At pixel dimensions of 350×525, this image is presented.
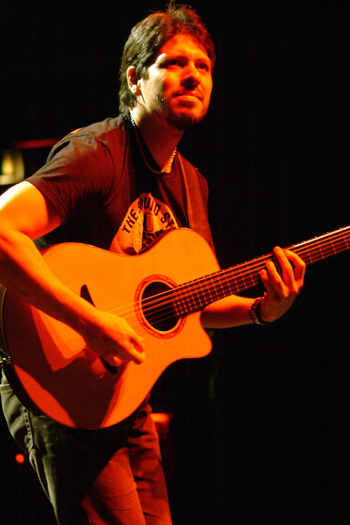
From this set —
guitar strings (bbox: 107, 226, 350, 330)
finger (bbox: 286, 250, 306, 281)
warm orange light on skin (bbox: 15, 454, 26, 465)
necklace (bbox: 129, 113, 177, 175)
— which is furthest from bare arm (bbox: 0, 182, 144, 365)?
warm orange light on skin (bbox: 15, 454, 26, 465)

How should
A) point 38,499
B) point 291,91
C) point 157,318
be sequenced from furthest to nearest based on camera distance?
1. point 291,91
2. point 38,499
3. point 157,318

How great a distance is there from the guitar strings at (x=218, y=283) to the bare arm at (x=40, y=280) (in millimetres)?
206

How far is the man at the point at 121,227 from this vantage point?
1.50 m

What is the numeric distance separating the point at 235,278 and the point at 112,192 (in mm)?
620

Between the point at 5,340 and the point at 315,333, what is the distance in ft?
7.70

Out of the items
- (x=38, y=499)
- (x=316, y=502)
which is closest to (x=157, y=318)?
(x=38, y=499)

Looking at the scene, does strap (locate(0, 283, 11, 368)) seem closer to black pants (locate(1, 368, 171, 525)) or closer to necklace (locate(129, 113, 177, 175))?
black pants (locate(1, 368, 171, 525))

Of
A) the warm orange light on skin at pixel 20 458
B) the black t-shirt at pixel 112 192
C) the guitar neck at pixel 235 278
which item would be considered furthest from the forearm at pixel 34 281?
the warm orange light on skin at pixel 20 458

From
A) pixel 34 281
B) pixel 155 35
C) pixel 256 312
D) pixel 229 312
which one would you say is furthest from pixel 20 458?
pixel 155 35

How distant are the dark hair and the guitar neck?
844 millimetres

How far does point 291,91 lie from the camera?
131 inches

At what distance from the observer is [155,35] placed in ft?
6.78

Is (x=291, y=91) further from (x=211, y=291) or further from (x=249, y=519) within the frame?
(x=249, y=519)

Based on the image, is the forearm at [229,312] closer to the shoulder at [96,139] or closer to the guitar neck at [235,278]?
the guitar neck at [235,278]
